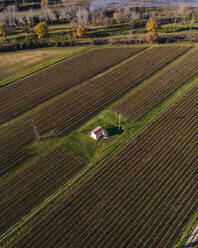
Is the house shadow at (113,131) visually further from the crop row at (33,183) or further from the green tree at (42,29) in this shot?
the green tree at (42,29)

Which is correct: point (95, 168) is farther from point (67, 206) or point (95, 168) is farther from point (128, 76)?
point (128, 76)

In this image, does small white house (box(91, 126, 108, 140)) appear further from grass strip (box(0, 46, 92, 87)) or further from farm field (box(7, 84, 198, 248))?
grass strip (box(0, 46, 92, 87))

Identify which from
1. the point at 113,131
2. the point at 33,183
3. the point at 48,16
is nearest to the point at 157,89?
the point at 113,131

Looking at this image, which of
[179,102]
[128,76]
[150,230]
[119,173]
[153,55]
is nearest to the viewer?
[150,230]

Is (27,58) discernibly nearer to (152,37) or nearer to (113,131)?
(152,37)

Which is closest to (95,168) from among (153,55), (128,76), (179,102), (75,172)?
(75,172)

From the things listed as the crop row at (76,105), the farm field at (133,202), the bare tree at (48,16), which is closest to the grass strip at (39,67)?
the crop row at (76,105)
